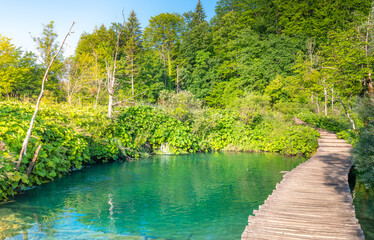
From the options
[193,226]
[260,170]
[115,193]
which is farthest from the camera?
[260,170]

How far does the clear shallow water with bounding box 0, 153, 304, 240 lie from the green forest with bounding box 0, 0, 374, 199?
0.80 meters

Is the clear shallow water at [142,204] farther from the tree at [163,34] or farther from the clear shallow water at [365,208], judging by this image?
the tree at [163,34]

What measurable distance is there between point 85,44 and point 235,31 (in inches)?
746

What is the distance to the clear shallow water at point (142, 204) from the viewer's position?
15.2ft

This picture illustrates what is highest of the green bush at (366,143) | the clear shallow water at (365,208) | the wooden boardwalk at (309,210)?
the green bush at (366,143)

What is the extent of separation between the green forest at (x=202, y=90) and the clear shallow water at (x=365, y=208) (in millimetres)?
544

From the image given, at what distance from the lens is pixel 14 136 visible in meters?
6.23

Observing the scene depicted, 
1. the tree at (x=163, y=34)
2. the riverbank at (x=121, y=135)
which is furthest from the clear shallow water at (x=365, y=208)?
the tree at (x=163, y=34)

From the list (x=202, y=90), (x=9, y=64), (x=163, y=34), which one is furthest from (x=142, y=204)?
(x=163, y=34)

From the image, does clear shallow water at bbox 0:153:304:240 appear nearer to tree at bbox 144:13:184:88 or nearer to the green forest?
the green forest

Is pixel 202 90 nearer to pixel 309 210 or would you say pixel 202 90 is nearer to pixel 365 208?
pixel 365 208

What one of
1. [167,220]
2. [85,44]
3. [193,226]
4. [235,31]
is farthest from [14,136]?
[85,44]

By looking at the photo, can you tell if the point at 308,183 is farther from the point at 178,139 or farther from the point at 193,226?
the point at 178,139

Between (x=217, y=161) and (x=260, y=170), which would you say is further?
(x=217, y=161)
